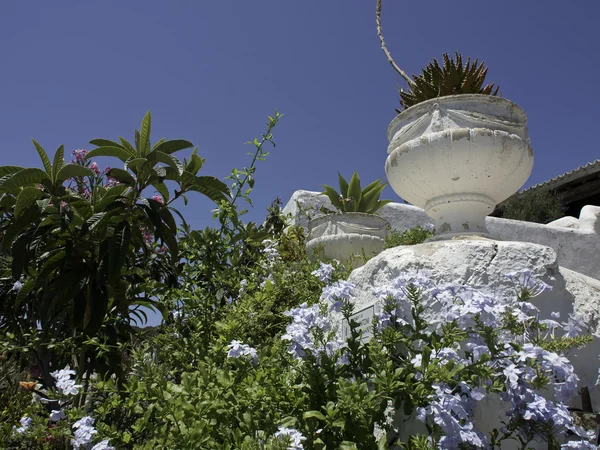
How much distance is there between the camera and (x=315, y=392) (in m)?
1.62

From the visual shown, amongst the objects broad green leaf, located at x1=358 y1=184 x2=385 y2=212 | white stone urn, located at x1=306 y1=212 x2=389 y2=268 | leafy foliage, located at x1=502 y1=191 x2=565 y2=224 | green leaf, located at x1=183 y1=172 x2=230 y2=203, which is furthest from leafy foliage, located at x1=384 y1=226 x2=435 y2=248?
leafy foliage, located at x1=502 y1=191 x2=565 y2=224

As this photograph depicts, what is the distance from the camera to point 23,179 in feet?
9.61

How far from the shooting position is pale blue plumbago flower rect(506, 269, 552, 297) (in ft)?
5.47

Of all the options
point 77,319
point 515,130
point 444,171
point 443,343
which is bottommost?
point 443,343

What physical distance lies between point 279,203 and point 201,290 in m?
3.73

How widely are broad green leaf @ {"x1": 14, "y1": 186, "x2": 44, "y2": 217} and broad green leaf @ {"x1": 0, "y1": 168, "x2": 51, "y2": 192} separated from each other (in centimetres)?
12

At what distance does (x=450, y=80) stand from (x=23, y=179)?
8.95 feet

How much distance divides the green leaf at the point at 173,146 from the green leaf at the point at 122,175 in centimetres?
25

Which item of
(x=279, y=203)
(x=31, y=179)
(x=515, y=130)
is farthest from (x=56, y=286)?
(x=279, y=203)

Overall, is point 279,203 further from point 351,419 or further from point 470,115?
point 351,419

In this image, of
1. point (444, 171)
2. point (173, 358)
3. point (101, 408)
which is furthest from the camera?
point (444, 171)

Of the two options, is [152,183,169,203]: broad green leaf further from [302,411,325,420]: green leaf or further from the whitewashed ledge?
[302,411,325,420]: green leaf

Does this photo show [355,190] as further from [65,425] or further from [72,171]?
[65,425]

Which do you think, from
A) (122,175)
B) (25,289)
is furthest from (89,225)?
(25,289)
